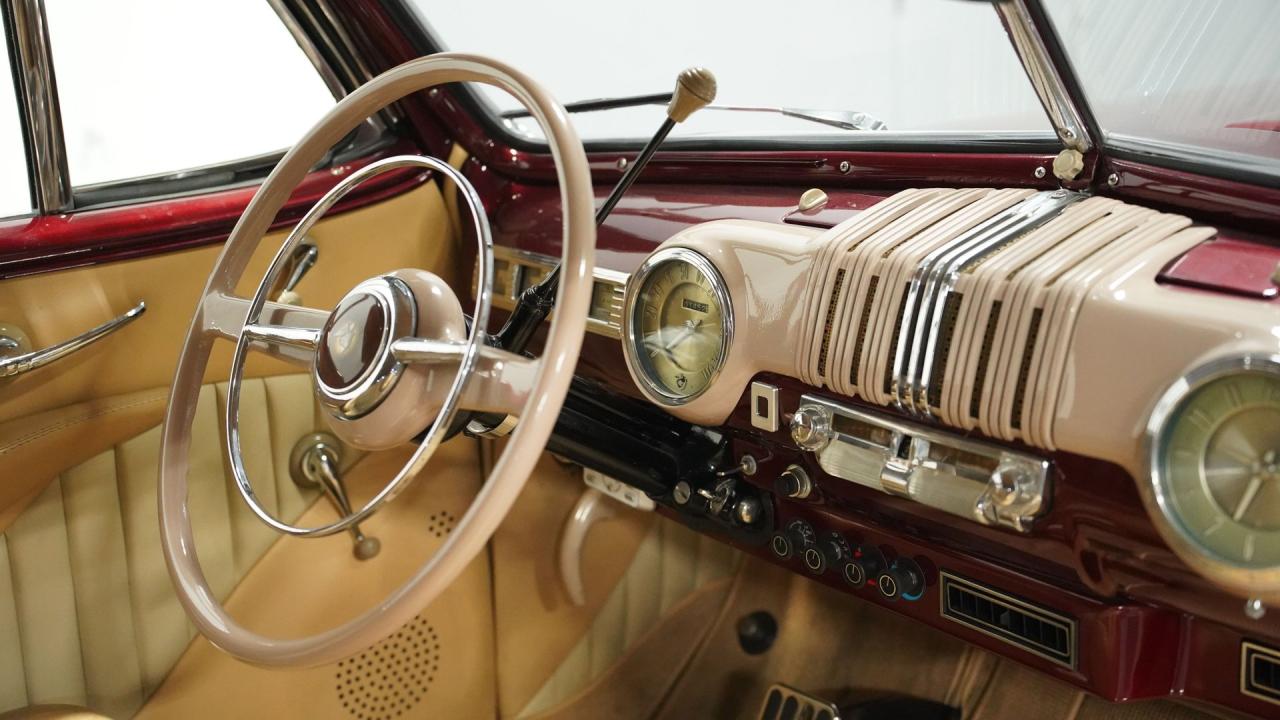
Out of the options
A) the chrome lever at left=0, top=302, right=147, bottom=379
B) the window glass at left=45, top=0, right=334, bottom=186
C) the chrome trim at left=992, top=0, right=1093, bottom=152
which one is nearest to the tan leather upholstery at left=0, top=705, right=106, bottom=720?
the chrome lever at left=0, top=302, right=147, bottom=379

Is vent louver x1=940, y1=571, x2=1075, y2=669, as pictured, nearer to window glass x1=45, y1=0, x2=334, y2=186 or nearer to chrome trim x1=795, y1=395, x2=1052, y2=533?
chrome trim x1=795, y1=395, x2=1052, y2=533

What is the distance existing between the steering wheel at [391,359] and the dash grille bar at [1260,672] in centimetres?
81

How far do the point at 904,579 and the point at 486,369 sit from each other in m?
0.70

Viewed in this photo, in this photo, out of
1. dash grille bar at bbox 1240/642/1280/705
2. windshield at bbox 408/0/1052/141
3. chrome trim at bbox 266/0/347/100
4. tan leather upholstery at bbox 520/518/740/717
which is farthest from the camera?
tan leather upholstery at bbox 520/518/740/717

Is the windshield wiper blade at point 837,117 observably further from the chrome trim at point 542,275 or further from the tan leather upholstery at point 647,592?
the tan leather upholstery at point 647,592

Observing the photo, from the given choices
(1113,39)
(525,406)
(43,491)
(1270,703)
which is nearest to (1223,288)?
(1113,39)

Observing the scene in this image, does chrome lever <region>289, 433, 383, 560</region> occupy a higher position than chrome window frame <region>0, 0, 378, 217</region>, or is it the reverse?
chrome window frame <region>0, 0, 378, 217</region>

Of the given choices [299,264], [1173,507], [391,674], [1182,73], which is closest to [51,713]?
[391,674]

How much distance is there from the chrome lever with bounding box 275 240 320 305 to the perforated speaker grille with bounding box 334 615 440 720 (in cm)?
64

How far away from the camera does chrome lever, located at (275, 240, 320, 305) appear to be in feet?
5.57

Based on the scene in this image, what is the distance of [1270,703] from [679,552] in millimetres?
1241

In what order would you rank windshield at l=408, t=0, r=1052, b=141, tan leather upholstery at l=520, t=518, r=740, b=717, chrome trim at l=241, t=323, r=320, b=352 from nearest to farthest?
chrome trim at l=241, t=323, r=320, b=352 → windshield at l=408, t=0, r=1052, b=141 → tan leather upholstery at l=520, t=518, r=740, b=717

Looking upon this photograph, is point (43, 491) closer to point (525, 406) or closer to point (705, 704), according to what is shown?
point (525, 406)

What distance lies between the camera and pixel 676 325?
4.79 feet
